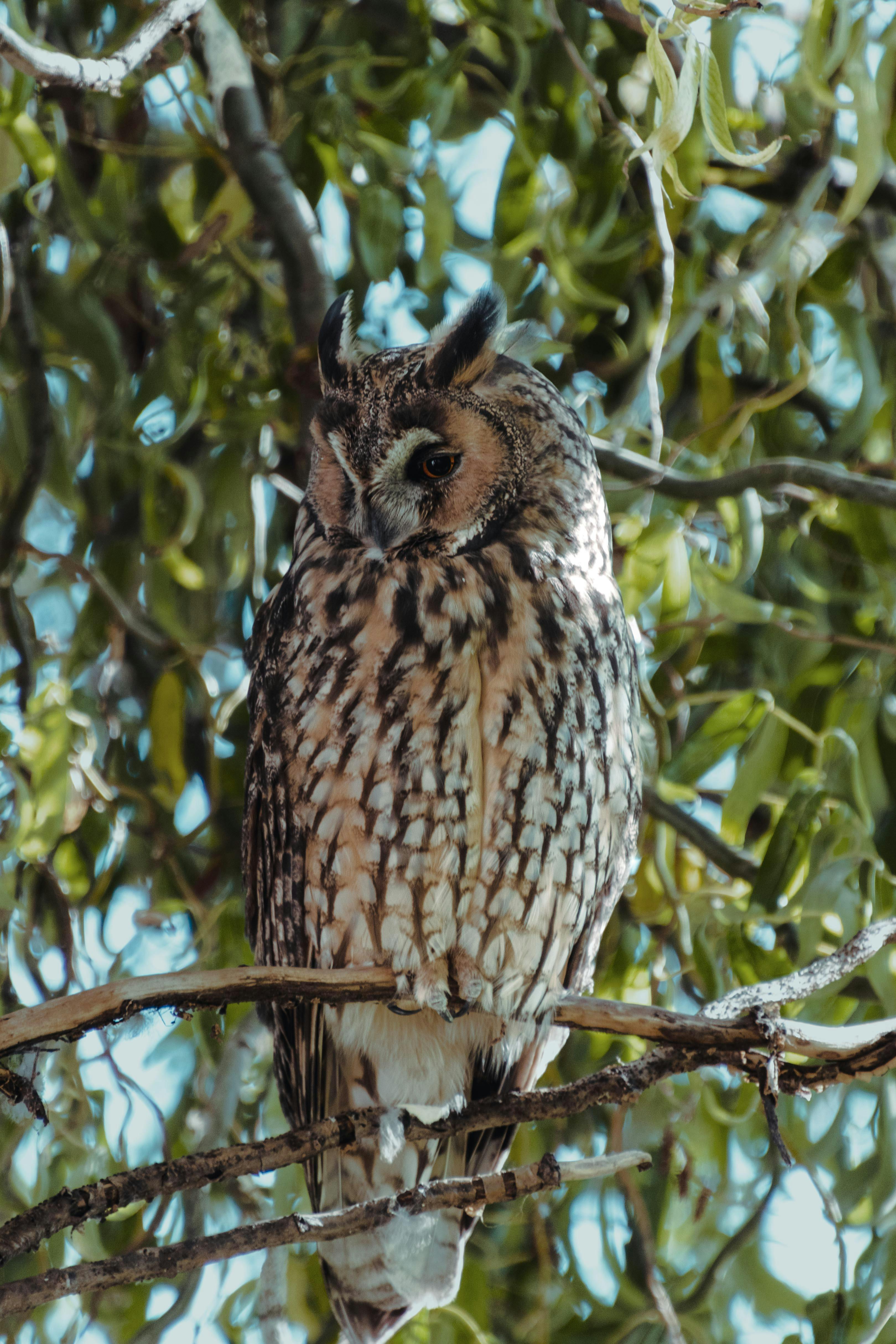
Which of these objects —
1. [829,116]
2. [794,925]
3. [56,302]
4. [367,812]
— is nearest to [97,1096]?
[367,812]

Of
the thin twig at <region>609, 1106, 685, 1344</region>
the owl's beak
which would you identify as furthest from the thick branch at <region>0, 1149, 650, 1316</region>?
the owl's beak

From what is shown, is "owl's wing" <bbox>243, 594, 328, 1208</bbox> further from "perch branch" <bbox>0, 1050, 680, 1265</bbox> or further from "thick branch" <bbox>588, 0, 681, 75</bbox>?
"thick branch" <bbox>588, 0, 681, 75</bbox>

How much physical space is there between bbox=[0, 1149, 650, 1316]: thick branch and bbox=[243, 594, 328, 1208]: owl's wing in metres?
0.42

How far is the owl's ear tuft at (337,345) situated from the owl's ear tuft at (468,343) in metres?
0.10

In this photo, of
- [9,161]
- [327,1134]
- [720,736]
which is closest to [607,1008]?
[327,1134]

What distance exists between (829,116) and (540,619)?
34.6 inches

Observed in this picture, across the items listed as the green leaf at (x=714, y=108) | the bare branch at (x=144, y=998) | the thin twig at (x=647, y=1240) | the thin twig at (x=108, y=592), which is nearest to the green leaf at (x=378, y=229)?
the thin twig at (x=108, y=592)

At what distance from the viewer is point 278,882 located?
1.55 m

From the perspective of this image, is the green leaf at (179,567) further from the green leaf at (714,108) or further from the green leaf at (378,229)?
the green leaf at (714,108)

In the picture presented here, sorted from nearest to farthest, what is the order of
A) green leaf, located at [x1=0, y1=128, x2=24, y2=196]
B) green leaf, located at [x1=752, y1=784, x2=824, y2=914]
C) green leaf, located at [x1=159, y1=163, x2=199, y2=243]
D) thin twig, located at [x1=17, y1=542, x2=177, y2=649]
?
1. green leaf, located at [x1=0, y1=128, x2=24, y2=196]
2. green leaf, located at [x1=752, y1=784, x2=824, y2=914]
3. thin twig, located at [x1=17, y1=542, x2=177, y2=649]
4. green leaf, located at [x1=159, y1=163, x2=199, y2=243]

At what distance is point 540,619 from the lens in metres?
1.45

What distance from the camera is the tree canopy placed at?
1.50 metres

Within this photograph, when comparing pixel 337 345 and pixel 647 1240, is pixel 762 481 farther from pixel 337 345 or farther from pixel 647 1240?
pixel 647 1240

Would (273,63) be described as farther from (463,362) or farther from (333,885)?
(333,885)
